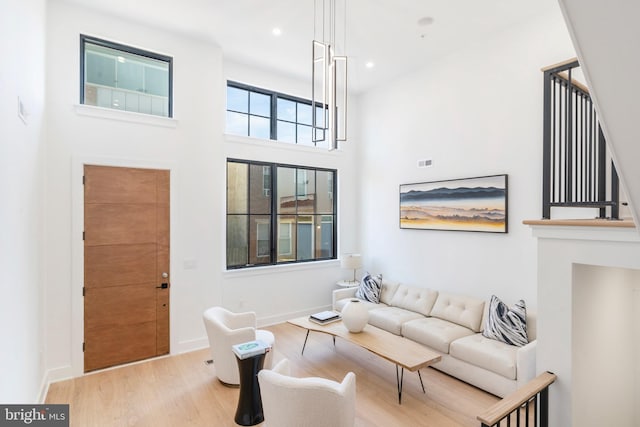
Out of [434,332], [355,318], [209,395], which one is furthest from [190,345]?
[434,332]

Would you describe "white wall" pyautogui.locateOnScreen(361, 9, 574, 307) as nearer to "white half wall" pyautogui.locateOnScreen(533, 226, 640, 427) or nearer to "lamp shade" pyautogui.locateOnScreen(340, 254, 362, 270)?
"lamp shade" pyautogui.locateOnScreen(340, 254, 362, 270)

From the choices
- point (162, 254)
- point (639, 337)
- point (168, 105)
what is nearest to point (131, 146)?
point (168, 105)

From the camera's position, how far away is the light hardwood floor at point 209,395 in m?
2.76

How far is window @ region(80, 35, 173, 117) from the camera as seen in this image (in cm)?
370

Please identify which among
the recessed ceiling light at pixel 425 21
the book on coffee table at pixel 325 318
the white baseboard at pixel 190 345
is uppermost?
the recessed ceiling light at pixel 425 21

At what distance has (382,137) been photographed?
561cm

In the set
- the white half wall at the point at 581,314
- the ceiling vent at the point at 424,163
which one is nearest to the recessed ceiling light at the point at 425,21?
the ceiling vent at the point at 424,163

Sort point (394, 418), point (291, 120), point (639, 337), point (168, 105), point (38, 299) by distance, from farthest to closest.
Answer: point (291, 120) → point (168, 105) → point (38, 299) → point (394, 418) → point (639, 337)

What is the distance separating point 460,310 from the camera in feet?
13.2

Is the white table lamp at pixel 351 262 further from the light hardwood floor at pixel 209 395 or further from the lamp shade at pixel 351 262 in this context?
the light hardwood floor at pixel 209 395

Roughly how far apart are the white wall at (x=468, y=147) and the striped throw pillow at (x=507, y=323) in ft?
1.06

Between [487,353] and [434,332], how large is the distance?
63 cm

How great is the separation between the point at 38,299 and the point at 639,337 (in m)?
5.09

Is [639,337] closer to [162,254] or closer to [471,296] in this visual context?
[471,296]
